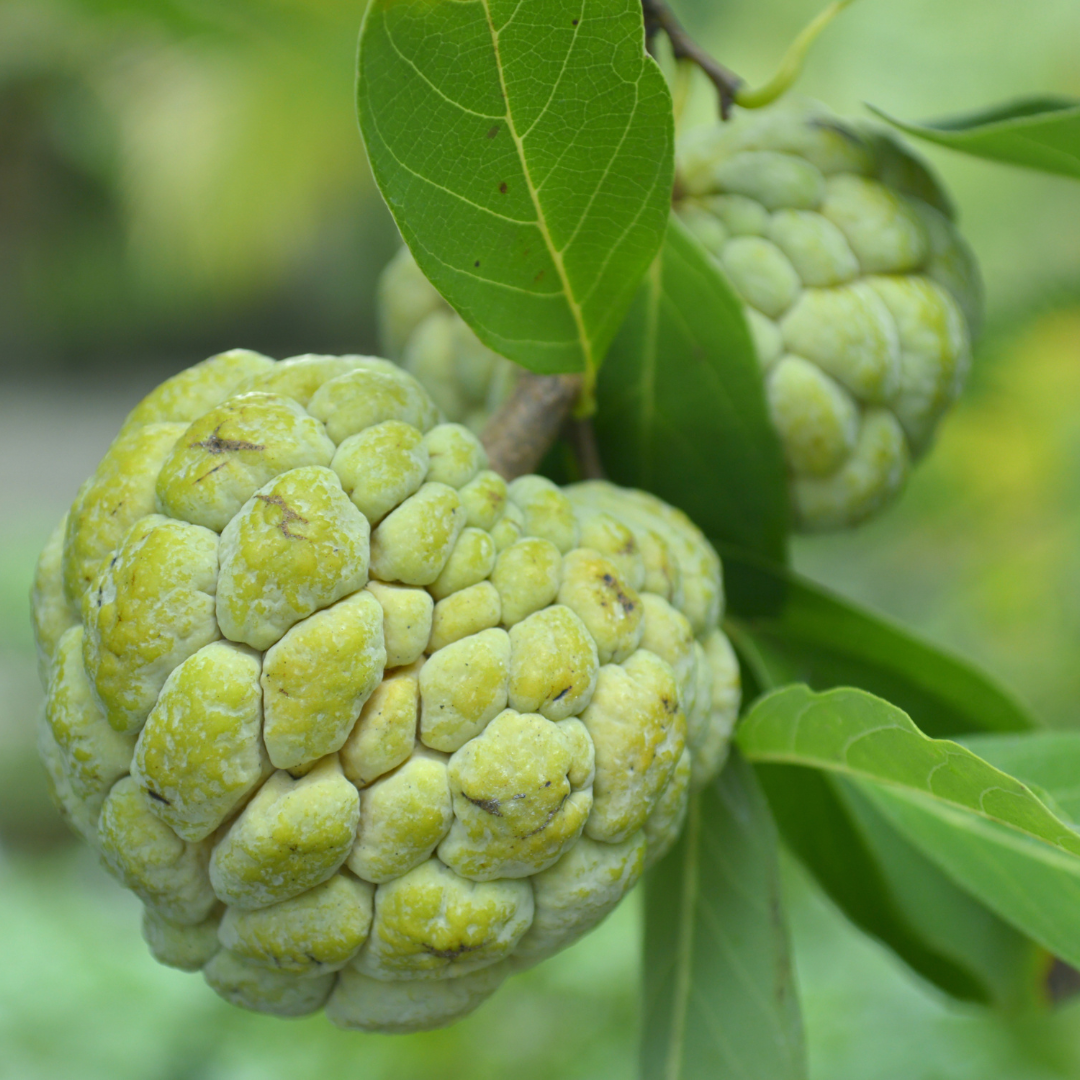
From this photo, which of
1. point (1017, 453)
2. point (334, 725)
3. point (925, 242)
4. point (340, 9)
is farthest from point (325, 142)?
point (334, 725)

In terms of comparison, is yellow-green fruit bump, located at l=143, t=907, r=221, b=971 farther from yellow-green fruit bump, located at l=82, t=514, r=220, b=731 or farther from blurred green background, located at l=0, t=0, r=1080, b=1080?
blurred green background, located at l=0, t=0, r=1080, b=1080

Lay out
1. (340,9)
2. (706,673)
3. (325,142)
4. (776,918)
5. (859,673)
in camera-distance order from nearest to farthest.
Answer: (706,673) → (776,918) → (859,673) → (340,9) → (325,142)

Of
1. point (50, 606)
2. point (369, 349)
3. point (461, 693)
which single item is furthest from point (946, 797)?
point (369, 349)

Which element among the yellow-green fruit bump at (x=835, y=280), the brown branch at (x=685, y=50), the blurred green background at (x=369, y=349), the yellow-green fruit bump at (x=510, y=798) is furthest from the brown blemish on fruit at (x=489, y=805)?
the blurred green background at (x=369, y=349)

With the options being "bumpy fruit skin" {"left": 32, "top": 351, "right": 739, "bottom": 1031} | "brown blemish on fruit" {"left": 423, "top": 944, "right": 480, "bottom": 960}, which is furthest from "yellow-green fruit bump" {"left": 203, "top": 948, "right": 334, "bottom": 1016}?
"brown blemish on fruit" {"left": 423, "top": 944, "right": 480, "bottom": 960}

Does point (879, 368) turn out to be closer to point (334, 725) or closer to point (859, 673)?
point (859, 673)

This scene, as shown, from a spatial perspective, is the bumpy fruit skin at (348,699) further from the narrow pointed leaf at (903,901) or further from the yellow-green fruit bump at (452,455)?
the narrow pointed leaf at (903,901)

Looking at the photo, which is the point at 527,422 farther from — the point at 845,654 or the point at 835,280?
the point at 845,654
